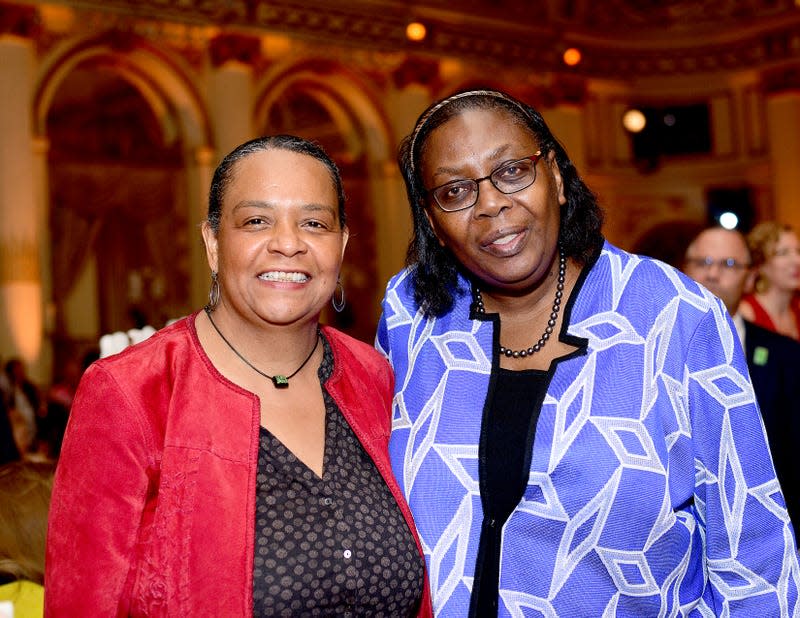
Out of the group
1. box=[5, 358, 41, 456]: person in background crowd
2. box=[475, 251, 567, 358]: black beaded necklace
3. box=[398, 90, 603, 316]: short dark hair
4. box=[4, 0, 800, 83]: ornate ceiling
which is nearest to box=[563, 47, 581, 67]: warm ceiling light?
box=[4, 0, 800, 83]: ornate ceiling

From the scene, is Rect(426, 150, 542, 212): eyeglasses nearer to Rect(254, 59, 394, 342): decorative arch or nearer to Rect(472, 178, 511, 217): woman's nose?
Rect(472, 178, 511, 217): woman's nose

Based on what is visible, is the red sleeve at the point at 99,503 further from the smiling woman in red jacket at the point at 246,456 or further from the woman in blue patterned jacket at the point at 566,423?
the woman in blue patterned jacket at the point at 566,423

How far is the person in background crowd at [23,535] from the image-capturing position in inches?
108

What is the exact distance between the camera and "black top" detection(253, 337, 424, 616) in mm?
1950

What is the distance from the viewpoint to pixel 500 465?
2191 mm

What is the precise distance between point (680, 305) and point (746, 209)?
13.7 metres

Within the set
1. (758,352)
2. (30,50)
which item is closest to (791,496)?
(758,352)

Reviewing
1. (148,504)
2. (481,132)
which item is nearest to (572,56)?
(481,132)

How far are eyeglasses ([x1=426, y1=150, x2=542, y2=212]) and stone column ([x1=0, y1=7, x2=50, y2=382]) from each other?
8.49m

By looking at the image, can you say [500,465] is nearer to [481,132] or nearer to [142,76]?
[481,132]

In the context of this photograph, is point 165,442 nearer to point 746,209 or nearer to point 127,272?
point 127,272

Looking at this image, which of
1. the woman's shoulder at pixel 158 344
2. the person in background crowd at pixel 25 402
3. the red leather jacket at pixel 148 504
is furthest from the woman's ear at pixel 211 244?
the person in background crowd at pixel 25 402

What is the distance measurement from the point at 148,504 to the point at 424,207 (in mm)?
938

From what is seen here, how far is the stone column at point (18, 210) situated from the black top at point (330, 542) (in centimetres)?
846
